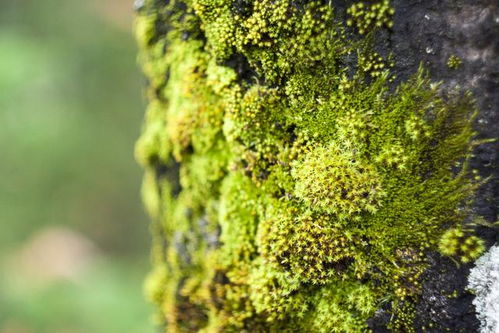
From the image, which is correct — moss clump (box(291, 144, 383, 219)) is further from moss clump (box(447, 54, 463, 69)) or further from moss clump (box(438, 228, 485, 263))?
moss clump (box(447, 54, 463, 69))

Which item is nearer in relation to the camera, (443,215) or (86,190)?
(443,215)

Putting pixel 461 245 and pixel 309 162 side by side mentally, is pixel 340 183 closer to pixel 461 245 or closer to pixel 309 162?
pixel 309 162

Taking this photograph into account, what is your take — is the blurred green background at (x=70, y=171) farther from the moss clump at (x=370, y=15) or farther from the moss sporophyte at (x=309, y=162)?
the moss clump at (x=370, y=15)

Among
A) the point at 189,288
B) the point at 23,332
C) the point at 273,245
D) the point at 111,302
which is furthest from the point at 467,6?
the point at 23,332

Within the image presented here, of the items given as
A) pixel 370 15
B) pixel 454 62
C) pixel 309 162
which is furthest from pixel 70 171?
pixel 454 62

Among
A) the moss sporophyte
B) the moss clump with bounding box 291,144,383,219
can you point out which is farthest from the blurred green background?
the moss clump with bounding box 291,144,383,219

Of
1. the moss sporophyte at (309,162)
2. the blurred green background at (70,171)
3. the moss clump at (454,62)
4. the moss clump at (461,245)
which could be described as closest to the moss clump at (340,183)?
the moss sporophyte at (309,162)

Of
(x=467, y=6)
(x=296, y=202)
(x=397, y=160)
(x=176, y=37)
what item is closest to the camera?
(x=467, y=6)

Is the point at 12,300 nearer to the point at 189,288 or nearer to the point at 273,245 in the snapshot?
the point at 189,288
